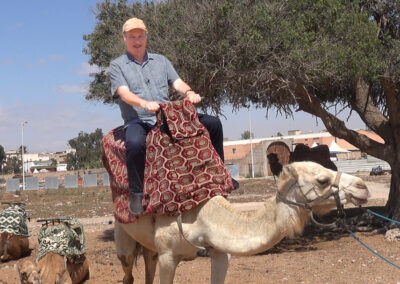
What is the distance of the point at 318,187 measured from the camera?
4.39 m

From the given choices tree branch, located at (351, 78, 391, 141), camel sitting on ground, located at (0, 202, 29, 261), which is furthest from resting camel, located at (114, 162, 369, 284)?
tree branch, located at (351, 78, 391, 141)

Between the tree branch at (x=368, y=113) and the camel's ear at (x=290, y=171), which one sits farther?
the tree branch at (x=368, y=113)

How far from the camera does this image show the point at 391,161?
13562 mm

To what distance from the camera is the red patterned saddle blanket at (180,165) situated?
493 cm

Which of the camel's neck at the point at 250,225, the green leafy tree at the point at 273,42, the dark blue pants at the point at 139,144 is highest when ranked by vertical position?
the green leafy tree at the point at 273,42

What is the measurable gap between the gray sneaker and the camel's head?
4.53 ft

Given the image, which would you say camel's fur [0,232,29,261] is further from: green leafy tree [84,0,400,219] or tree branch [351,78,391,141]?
tree branch [351,78,391,141]

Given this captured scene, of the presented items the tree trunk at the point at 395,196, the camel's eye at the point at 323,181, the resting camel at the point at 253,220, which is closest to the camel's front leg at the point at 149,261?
the resting camel at the point at 253,220

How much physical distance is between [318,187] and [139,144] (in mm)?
1726

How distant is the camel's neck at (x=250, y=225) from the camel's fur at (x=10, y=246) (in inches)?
309

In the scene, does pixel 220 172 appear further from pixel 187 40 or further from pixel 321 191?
pixel 187 40

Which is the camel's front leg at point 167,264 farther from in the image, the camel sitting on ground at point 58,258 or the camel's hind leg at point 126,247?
the camel sitting on ground at point 58,258

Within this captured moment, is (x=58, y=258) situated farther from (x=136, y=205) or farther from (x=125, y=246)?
(x=136, y=205)

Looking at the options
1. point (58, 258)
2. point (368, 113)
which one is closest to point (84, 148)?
point (368, 113)
